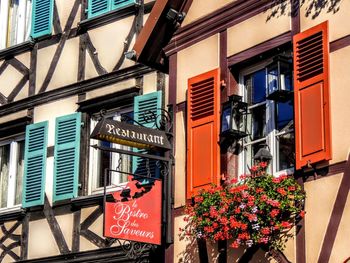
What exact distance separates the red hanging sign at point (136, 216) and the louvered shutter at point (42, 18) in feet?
12.9

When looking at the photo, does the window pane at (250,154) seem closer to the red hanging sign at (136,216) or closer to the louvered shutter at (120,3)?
the red hanging sign at (136,216)

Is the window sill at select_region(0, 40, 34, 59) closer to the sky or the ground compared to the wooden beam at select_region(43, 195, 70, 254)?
closer to the sky

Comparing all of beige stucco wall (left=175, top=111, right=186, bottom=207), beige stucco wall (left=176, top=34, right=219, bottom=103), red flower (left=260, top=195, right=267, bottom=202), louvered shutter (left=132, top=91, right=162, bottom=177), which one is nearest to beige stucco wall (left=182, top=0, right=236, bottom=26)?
beige stucco wall (left=176, top=34, right=219, bottom=103)

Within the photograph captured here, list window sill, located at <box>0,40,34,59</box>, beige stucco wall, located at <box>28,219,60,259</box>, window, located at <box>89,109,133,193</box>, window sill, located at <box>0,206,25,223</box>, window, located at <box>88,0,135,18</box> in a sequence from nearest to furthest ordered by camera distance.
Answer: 1. window, located at <box>89,109,133,193</box>
2. beige stucco wall, located at <box>28,219,60,259</box>
3. window, located at <box>88,0,135,18</box>
4. window sill, located at <box>0,206,25,223</box>
5. window sill, located at <box>0,40,34,59</box>

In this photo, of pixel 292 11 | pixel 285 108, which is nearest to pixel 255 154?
pixel 285 108

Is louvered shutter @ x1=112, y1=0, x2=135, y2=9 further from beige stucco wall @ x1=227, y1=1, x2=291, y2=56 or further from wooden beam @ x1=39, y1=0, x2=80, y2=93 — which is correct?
beige stucco wall @ x1=227, y1=1, x2=291, y2=56

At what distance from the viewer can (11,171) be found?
1589 cm

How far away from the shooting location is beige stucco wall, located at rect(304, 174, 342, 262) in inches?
411

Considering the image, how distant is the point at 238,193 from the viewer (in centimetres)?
1117

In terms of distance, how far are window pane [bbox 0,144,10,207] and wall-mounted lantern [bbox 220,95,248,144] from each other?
5.00 meters

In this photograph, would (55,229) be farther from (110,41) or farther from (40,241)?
(110,41)

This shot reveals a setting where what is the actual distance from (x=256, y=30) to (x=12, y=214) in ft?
16.7

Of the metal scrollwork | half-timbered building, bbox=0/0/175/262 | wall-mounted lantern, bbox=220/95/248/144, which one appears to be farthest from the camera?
half-timbered building, bbox=0/0/175/262

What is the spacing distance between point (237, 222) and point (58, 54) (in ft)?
17.9
